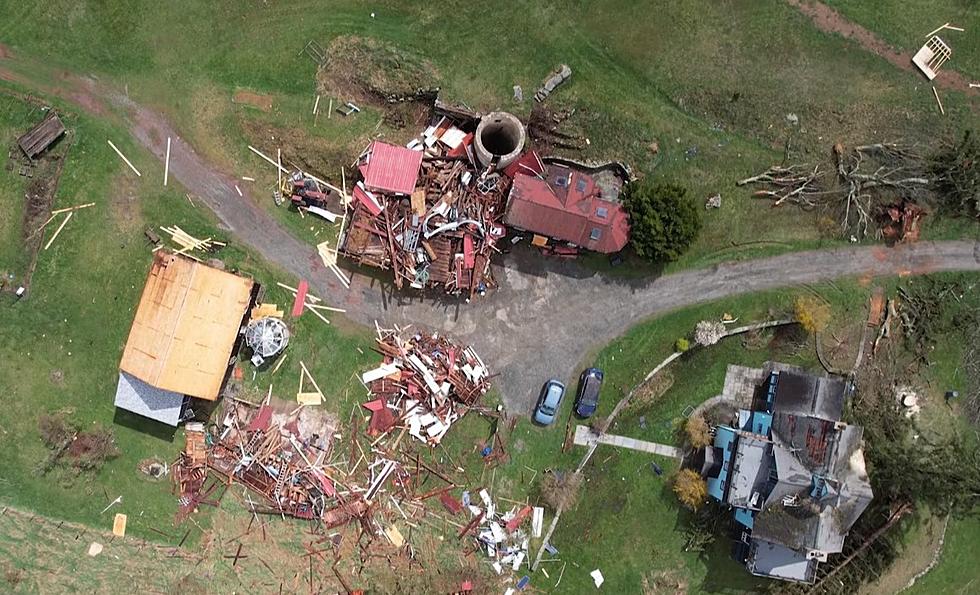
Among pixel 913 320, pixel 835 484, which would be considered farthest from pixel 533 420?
pixel 913 320

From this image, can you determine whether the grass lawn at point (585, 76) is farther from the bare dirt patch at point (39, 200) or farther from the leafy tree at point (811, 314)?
the bare dirt patch at point (39, 200)

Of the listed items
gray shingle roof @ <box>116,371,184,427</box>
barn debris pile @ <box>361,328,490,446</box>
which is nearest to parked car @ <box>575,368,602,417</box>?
barn debris pile @ <box>361,328,490,446</box>

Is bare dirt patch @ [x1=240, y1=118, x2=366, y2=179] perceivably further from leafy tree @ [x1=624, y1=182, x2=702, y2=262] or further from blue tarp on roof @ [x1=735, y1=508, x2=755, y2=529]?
blue tarp on roof @ [x1=735, y1=508, x2=755, y2=529]

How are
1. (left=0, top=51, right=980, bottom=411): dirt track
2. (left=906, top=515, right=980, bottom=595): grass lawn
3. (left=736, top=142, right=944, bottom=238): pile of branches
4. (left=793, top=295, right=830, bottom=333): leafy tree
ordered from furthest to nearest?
(left=906, top=515, right=980, bottom=595): grass lawn
(left=0, top=51, right=980, bottom=411): dirt track
(left=736, top=142, right=944, bottom=238): pile of branches
(left=793, top=295, right=830, bottom=333): leafy tree

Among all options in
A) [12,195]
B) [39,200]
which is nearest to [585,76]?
[39,200]

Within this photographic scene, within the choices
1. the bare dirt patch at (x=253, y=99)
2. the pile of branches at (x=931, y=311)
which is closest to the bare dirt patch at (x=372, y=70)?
the bare dirt patch at (x=253, y=99)

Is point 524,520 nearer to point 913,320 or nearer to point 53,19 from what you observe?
point 913,320

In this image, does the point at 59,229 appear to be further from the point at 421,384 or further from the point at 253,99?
the point at 421,384
